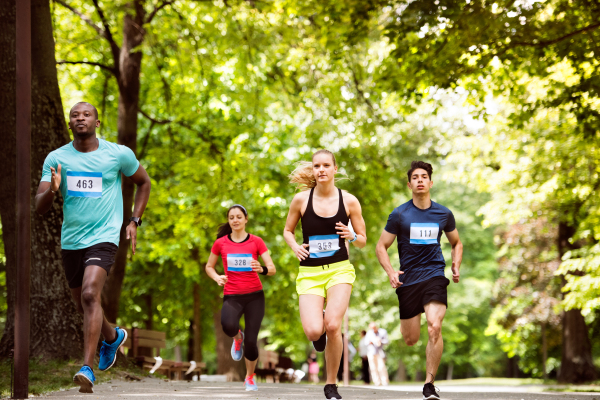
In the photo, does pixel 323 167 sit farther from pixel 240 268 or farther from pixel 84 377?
Result: pixel 240 268

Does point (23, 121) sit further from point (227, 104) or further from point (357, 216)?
point (227, 104)

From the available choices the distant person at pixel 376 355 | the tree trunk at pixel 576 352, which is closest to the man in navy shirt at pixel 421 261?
the distant person at pixel 376 355

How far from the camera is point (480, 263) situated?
144 feet

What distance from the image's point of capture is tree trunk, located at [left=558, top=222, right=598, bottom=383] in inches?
921

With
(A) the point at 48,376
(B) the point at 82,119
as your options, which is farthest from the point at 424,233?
(A) the point at 48,376

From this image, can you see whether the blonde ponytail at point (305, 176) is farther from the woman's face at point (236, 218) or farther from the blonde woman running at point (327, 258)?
the woman's face at point (236, 218)

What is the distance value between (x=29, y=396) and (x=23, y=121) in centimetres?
242

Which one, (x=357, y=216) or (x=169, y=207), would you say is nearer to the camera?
(x=357, y=216)

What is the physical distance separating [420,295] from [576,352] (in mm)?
17943

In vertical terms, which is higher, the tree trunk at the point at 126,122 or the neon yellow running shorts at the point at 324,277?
the tree trunk at the point at 126,122

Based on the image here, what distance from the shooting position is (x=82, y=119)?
266 inches

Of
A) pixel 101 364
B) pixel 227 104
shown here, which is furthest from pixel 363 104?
pixel 101 364

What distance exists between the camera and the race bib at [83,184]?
670 centimetres

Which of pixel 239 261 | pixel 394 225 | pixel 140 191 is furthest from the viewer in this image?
pixel 239 261
